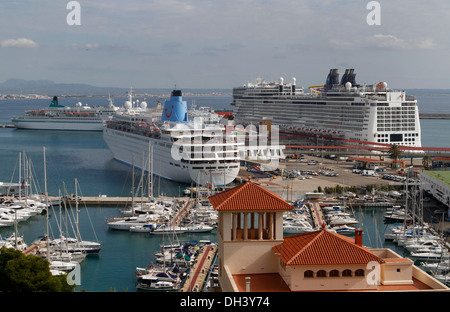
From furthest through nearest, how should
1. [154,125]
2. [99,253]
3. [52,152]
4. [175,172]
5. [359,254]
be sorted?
[52,152], [154,125], [175,172], [99,253], [359,254]

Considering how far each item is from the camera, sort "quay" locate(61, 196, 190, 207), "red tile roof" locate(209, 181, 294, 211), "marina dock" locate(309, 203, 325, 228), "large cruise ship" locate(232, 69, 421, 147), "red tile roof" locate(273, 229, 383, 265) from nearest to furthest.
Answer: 1. "red tile roof" locate(273, 229, 383, 265)
2. "red tile roof" locate(209, 181, 294, 211)
3. "marina dock" locate(309, 203, 325, 228)
4. "quay" locate(61, 196, 190, 207)
5. "large cruise ship" locate(232, 69, 421, 147)

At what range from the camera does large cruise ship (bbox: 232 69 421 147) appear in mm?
53312

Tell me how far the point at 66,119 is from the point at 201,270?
2807 inches

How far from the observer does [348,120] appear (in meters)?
56.5

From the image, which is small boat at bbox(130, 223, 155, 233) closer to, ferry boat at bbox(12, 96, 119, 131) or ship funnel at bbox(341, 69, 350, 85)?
ship funnel at bbox(341, 69, 350, 85)

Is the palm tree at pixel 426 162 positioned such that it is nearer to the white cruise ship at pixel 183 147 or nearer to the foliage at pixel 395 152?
the foliage at pixel 395 152

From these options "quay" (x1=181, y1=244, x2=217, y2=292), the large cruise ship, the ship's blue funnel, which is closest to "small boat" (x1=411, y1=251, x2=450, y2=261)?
"quay" (x1=181, y1=244, x2=217, y2=292)

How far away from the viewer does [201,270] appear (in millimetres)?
21766

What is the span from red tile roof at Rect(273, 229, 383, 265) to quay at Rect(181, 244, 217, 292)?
10.3m

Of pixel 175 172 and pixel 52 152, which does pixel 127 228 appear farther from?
pixel 52 152

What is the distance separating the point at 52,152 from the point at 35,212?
102ft

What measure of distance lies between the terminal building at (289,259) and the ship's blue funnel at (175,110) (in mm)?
34364

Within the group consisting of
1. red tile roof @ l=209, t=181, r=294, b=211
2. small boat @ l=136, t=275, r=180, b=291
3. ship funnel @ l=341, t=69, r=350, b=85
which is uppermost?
ship funnel @ l=341, t=69, r=350, b=85
